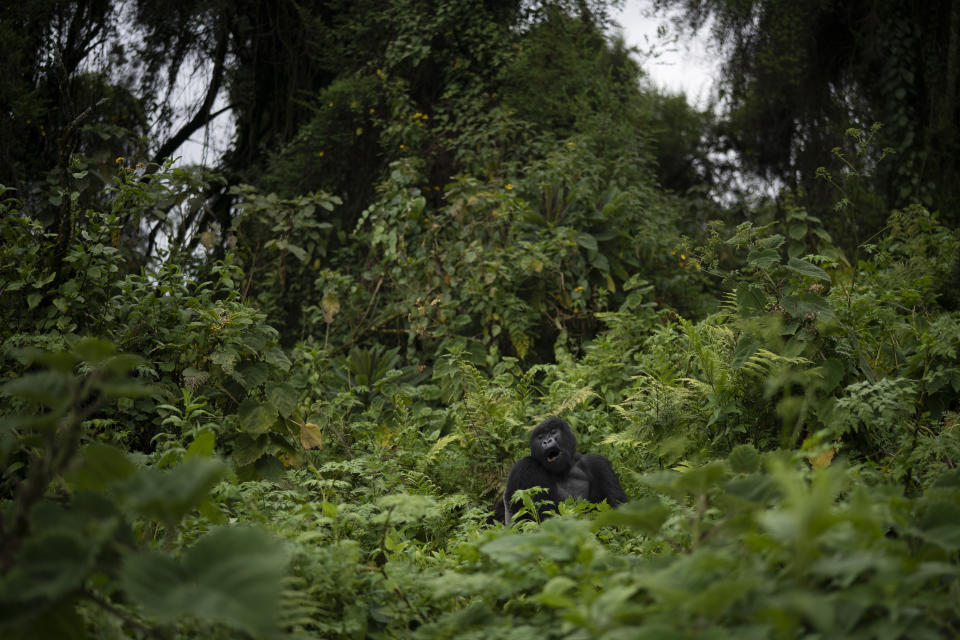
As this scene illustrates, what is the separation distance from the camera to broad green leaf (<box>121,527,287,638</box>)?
1.00m

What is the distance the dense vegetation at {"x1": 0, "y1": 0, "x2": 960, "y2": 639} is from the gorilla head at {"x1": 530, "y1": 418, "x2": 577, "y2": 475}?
366 mm

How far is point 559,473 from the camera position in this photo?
9.87 ft

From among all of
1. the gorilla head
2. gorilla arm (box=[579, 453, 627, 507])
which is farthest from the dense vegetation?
Answer: the gorilla head

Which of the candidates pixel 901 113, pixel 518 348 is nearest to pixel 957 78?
pixel 901 113

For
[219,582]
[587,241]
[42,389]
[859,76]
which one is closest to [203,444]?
[42,389]

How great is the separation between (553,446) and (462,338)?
2166 mm

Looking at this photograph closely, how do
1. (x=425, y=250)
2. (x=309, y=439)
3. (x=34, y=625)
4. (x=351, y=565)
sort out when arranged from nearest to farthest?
(x=34, y=625)
(x=351, y=565)
(x=309, y=439)
(x=425, y=250)

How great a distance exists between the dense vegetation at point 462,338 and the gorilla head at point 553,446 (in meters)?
0.37

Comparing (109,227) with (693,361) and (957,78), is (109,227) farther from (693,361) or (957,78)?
(957,78)

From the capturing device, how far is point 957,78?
21.4 ft

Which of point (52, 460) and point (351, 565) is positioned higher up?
point (52, 460)

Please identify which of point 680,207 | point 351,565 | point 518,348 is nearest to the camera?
point 351,565

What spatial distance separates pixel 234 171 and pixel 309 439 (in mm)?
5886

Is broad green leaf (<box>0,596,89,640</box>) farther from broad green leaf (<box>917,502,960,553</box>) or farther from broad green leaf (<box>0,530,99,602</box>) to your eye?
broad green leaf (<box>917,502,960,553</box>)
